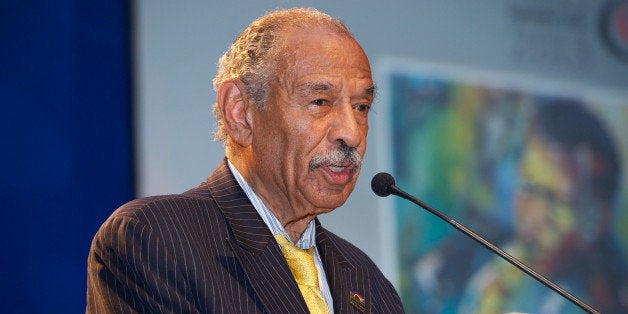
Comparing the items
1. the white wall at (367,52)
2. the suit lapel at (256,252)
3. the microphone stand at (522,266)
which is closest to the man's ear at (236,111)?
the suit lapel at (256,252)

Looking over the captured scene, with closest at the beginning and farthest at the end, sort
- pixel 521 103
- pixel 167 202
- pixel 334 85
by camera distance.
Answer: pixel 167 202, pixel 334 85, pixel 521 103

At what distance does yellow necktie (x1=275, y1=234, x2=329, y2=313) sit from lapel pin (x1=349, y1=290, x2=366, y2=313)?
12 centimetres

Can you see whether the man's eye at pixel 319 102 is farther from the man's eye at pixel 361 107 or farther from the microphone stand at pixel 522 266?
the microphone stand at pixel 522 266

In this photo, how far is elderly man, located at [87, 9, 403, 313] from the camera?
7.21 feet

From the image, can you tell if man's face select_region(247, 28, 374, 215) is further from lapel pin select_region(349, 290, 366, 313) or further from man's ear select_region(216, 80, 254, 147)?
lapel pin select_region(349, 290, 366, 313)

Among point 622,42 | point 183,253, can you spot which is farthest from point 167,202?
point 622,42

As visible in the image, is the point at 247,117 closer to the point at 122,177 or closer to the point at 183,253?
the point at 183,253

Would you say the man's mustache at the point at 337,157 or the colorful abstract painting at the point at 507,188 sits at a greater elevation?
the man's mustache at the point at 337,157

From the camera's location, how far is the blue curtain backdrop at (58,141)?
3.41m

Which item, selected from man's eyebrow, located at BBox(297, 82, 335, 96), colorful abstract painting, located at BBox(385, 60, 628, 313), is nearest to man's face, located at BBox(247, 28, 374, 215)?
man's eyebrow, located at BBox(297, 82, 335, 96)

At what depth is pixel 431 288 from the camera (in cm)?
436

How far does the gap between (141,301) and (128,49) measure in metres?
1.77

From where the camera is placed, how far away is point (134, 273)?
209 centimetres

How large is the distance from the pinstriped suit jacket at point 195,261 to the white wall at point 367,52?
1136mm
